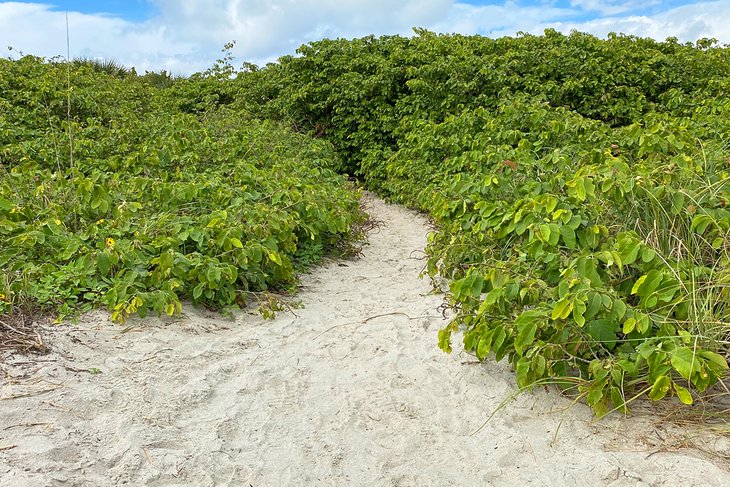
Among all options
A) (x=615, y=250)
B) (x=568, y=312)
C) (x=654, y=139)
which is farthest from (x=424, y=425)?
(x=654, y=139)

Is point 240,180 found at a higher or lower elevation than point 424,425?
higher

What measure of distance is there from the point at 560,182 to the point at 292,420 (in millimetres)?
2525

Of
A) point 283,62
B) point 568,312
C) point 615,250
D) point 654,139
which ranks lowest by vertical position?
point 568,312

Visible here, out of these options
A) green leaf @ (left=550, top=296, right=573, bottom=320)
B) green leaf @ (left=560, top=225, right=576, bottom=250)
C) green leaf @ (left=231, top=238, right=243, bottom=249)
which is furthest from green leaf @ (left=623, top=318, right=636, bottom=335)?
green leaf @ (left=231, top=238, right=243, bottom=249)

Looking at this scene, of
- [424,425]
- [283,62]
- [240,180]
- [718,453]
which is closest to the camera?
[718,453]

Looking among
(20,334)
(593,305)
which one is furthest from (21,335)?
(593,305)

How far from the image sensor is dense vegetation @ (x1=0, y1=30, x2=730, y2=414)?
2.41 metres

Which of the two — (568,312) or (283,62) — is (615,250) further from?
(283,62)

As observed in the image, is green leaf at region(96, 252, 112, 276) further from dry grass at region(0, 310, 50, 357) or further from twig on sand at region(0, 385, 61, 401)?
twig on sand at region(0, 385, 61, 401)

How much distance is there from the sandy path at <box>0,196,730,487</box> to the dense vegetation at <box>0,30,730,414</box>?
234 mm

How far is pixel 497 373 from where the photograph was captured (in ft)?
9.29

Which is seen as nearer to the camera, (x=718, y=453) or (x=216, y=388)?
(x=718, y=453)

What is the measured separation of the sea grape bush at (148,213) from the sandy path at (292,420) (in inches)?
12.3

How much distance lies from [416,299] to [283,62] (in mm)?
7260
